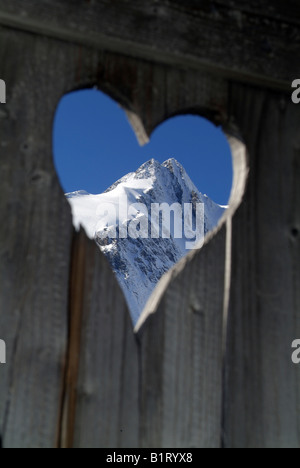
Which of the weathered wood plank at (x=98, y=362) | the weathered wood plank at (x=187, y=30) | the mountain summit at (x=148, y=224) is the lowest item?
the weathered wood plank at (x=98, y=362)

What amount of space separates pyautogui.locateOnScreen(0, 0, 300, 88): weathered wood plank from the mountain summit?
2086 centimetres

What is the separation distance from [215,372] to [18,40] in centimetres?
71

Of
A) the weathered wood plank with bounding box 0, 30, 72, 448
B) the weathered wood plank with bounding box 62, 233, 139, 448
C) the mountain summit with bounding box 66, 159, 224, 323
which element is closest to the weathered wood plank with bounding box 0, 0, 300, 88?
the weathered wood plank with bounding box 0, 30, 72, 448

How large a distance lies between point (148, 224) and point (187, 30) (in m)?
23.9

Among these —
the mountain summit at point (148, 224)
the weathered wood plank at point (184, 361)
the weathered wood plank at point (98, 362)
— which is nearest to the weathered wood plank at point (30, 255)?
the weathered wood plank at point (98, 362)

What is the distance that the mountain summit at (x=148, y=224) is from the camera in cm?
2794

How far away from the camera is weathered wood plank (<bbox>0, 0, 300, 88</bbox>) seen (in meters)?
1.12

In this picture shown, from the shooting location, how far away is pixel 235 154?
49.7 inches

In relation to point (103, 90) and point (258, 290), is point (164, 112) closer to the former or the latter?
point (103, 90)

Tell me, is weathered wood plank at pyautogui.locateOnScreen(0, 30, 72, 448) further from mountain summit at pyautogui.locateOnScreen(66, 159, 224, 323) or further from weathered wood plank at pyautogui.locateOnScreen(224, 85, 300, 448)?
mountain summit at pyautogui.locateOnScreen(66, 159, 224, 323)

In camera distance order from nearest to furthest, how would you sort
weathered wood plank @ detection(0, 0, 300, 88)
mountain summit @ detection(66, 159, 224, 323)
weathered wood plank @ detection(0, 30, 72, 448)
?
weathered wood plank @ detection(0, 30, 72, 448) → weathered wood plank @ detection(0, 0, 300, 88) → mountain summit @ detection(66, 159, 224, 323)

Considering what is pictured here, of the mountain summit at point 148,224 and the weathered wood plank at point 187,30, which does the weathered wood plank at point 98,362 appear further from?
the mountain summit at point 148,224

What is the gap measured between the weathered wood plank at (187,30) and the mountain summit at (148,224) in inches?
821

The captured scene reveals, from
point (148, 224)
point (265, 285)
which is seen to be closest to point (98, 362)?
point (265, 285)
